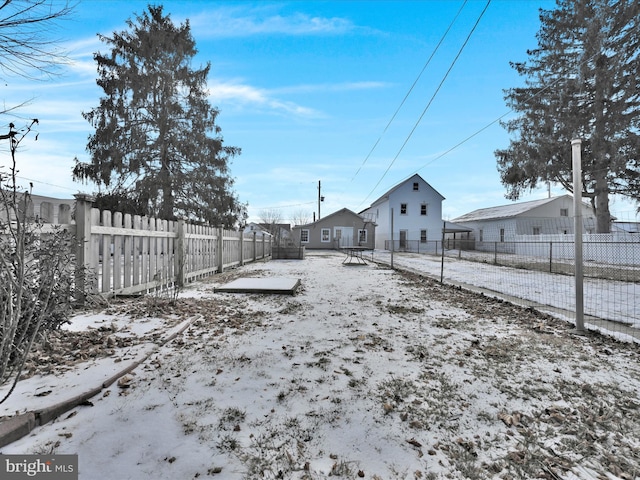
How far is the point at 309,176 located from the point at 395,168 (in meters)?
26.7

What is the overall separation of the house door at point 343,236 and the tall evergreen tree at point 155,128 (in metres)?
19.8

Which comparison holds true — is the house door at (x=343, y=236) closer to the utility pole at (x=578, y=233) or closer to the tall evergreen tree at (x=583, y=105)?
the tall evergreen tree at (x=583, y=105)

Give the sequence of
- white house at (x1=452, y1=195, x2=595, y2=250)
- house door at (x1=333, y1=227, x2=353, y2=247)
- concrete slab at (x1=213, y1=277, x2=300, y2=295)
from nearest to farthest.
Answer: concrete slab at (x1=213, y1=277, x2=300, y2=295) → white house at (x1=452, y1=195, x2=595, y2=250) → house door at (x1=333, y1=227, x2=353, y2=247)

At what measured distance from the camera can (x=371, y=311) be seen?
5.19 m

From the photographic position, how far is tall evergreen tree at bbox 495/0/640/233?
621 inches

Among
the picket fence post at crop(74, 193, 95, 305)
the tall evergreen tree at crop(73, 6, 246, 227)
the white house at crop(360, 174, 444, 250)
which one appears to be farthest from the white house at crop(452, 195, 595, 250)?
the picket fence post at crop(74, 193, 95, 305)

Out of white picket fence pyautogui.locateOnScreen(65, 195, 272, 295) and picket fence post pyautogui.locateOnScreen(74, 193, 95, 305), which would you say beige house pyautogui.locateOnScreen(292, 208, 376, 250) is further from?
picket fence post pyautogui.locateOnScreen(74, 193, 95, 305)

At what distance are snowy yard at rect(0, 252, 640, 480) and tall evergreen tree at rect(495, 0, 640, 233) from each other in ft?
52.3

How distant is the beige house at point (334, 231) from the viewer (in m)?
35.5

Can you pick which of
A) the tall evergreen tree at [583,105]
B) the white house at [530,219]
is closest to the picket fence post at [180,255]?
the tall evergreen tree at [583,105]

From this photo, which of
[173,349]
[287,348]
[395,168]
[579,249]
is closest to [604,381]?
[579,249]

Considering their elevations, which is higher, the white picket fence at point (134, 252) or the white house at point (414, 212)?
the white house at point (414, 212)

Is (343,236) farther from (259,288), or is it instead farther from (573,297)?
(259,288)

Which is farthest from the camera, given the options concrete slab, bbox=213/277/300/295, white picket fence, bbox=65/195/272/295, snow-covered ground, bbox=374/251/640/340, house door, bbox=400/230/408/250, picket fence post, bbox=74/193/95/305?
house door, bbox=400/230/408/250
